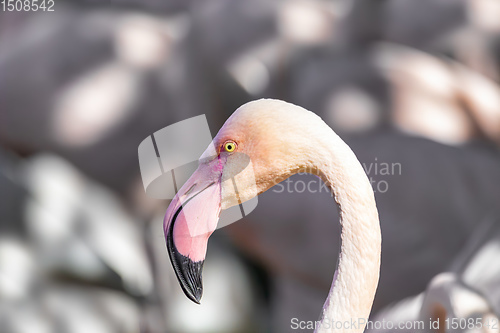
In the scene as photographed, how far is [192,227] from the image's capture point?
2.23 feet

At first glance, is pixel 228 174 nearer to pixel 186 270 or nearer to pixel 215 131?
pixel 186 270

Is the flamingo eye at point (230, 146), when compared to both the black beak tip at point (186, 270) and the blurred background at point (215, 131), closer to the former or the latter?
the black beak tip at point (186, 270)

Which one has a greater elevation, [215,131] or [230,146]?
[230,146]

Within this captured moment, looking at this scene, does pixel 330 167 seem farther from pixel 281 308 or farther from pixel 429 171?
pixel 281 308

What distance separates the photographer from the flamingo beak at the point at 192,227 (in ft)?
2.22

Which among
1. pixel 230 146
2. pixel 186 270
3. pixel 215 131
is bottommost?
pixel 215 131

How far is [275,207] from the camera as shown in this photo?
5.84 feet

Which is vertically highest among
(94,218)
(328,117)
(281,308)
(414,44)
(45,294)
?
(414,44)

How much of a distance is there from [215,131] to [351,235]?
125cm

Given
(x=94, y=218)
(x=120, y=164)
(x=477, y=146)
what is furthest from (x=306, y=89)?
(x=94, y=218)

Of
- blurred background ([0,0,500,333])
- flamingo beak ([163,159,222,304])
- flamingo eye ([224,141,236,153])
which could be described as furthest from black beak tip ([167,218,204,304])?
blurred background ([0,0,500,333])

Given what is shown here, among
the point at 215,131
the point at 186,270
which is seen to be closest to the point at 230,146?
the point at 186,270

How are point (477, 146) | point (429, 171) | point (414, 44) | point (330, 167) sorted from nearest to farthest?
point (330, 167) → point (429, 171) → point (477, 146) → point (414, 44)

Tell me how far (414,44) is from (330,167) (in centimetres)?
134
